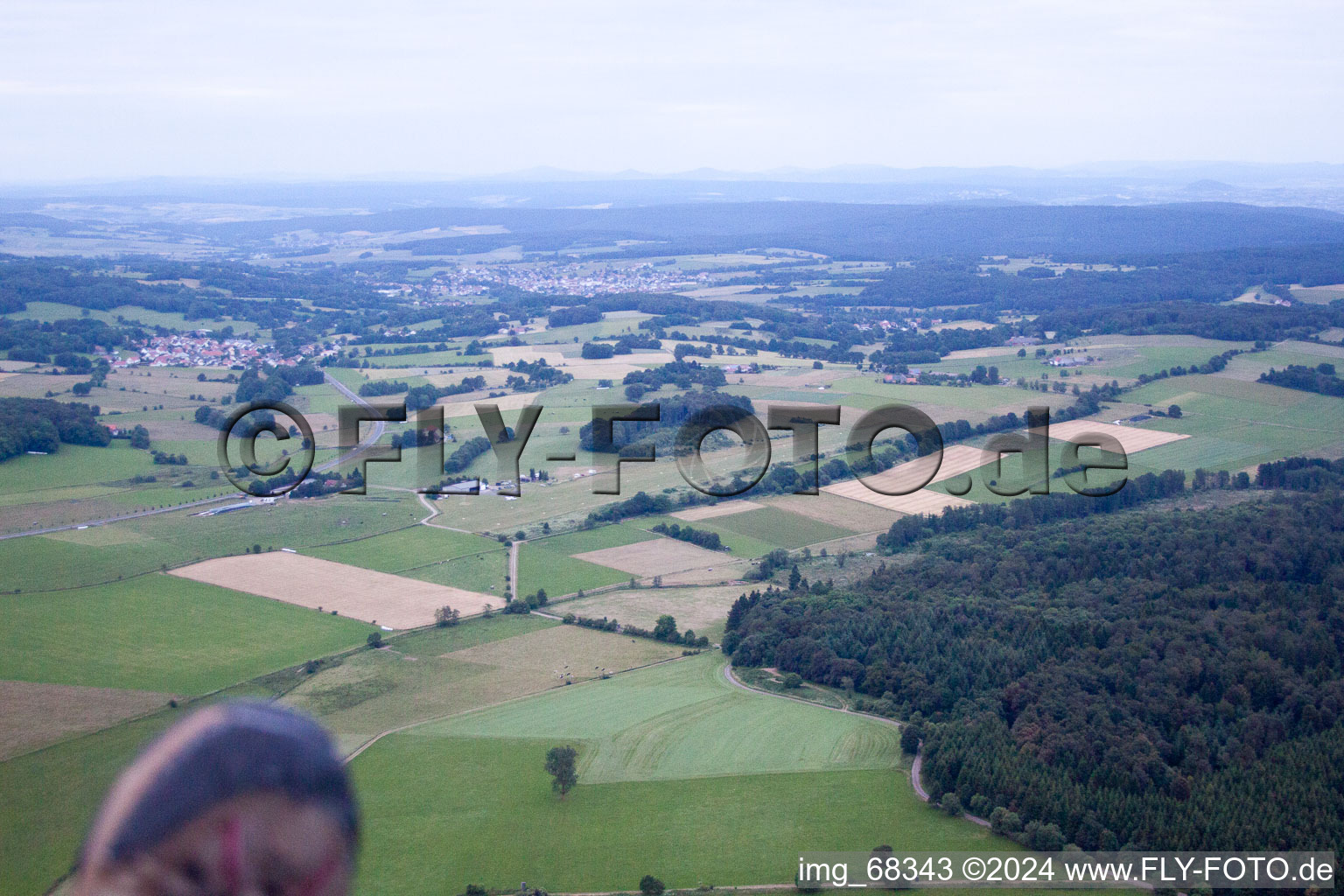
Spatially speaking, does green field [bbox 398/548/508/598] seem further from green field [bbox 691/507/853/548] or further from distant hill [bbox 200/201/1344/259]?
distant hill [bbox 200/201/1344/259]

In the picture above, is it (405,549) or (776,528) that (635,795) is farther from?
(776,528)

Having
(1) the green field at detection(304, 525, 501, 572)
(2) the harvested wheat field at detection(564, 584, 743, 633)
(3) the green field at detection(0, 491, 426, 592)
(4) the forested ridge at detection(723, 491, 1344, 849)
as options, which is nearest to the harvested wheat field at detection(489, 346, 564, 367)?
(3) the green field at detection(0, 491, 426, 592)

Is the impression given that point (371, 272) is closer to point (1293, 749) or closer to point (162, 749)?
point (1293, 749)

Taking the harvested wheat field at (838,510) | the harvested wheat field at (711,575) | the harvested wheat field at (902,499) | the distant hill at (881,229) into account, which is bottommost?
the harvested wheat field at (711,575)

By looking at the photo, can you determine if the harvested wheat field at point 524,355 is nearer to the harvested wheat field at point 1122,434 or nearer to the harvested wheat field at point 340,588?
the harvested wheat field at point 1122,434

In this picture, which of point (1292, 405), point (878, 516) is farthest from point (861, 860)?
point (1292, 405)

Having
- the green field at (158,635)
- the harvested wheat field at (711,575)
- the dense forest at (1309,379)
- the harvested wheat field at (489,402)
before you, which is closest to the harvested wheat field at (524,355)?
the harvested wheat field at (489,402)
